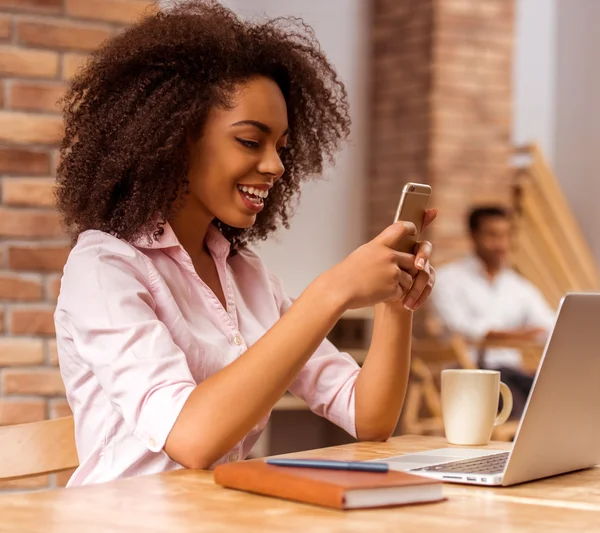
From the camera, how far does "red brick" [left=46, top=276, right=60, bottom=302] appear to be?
2201 mm

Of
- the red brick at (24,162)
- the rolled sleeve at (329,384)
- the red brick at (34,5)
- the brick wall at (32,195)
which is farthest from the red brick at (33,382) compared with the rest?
the red brick at (34,5)

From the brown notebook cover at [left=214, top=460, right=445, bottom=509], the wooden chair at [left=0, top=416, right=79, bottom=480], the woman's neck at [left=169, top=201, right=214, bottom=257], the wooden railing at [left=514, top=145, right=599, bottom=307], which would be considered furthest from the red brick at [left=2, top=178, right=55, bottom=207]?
the wooden railing at [left=514, top=145, right=599, bottom=307]

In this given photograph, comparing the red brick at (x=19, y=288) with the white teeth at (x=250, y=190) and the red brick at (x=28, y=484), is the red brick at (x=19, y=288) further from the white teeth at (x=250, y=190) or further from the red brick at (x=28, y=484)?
the white teeth at (x=250, y=190)

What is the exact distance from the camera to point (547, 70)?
6.10 meters

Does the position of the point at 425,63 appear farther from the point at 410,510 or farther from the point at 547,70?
the point at 410,510

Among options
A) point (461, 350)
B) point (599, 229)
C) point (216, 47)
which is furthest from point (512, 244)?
point (216, 47)

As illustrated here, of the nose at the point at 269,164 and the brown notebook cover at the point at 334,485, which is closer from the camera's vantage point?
the brown notebook cover at the point at 334,485

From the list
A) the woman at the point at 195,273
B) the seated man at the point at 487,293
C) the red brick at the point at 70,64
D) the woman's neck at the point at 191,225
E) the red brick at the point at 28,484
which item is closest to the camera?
the woman at the point at 195,273

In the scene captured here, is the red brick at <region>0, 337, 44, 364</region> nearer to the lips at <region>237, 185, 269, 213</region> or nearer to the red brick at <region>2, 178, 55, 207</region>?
the red brick at <region>2, 178, 55, 207</region>

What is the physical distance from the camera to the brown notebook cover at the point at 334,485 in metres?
1.01

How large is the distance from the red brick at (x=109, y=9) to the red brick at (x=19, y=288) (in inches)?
23.1

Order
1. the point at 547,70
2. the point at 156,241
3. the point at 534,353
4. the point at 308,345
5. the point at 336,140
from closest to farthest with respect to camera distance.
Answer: the point at 308,345, the point at 156,241, the point at 336,140, the point at 534,353, the point at 547,70

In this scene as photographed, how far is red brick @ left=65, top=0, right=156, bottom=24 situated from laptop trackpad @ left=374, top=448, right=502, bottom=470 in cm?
125

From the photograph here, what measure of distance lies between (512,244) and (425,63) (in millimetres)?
1125
